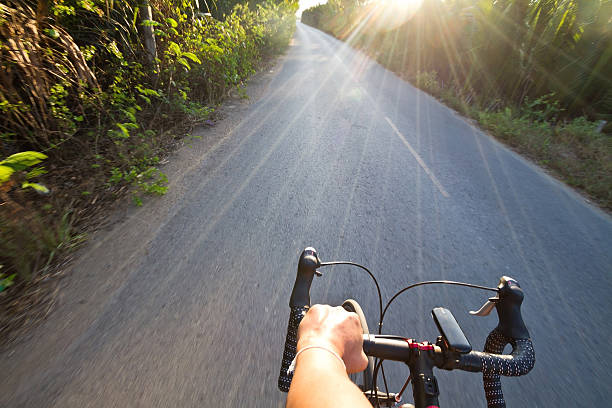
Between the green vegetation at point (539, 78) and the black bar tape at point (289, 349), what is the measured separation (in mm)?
5100

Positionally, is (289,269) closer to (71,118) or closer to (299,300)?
(299,300)

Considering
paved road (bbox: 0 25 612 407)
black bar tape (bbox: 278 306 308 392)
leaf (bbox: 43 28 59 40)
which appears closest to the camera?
black bar tape (bbox: 278 306 308 392)

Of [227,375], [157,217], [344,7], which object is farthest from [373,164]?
[344,7]

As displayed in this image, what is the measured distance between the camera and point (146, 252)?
Answer: 2135 mm

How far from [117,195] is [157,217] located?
21.8 inches

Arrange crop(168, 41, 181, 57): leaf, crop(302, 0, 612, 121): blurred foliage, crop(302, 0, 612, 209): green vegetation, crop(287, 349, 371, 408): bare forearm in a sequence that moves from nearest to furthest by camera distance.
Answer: crop(287, 349, 371, 408): bare forearm
crop(168, 41, 181, 57): leaf
crop(302, 0, 612, 209): green vegetation
crop(302, 0, 612, 121): blurred foliage

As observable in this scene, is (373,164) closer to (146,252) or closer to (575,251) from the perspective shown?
(575,251)

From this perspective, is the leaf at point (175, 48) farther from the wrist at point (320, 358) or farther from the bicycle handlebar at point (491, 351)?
the wrist at point (320, 358)

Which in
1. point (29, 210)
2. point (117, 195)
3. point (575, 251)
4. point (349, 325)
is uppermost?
point (349, 325)

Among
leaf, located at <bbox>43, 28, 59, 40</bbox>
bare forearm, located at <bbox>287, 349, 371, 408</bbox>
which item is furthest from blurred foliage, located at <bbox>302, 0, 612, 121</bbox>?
leaf, located at <bbox>43, 28, 59, 40</bbox>

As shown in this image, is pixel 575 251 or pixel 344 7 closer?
pixel 575 251

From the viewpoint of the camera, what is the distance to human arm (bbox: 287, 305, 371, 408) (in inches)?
23.8

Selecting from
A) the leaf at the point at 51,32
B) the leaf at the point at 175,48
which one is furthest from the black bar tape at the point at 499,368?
the leaf at the point at 175,48

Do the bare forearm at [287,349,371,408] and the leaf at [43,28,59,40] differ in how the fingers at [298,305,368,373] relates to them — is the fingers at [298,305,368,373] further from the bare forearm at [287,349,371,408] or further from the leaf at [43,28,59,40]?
the leaf at [43,28,59,40]
